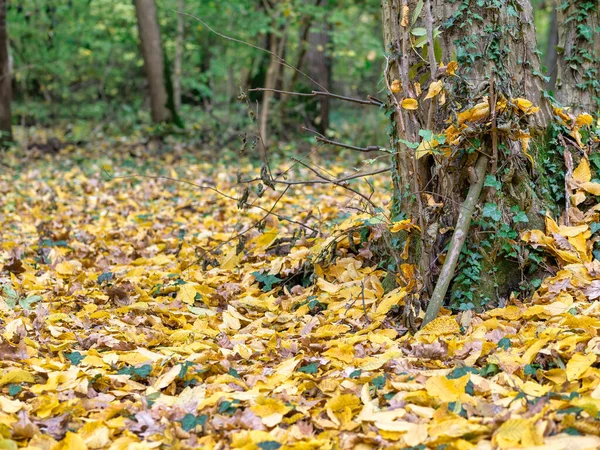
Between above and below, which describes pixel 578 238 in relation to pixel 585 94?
below

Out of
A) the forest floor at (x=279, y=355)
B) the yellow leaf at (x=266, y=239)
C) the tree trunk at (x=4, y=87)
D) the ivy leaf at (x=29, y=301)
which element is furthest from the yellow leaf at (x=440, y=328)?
the tree trunk at (x=4, y=87)

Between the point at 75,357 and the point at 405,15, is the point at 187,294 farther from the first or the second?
the point at 405,15

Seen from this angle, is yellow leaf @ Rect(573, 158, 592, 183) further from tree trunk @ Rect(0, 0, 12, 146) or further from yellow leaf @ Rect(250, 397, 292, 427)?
tree trunk @ Rect(0, 0, 12, 146)

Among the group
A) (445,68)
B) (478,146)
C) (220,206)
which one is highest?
(445,68)

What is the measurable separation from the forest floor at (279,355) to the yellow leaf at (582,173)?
346 mm

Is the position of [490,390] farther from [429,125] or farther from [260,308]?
[260,308]

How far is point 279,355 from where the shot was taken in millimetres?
2857

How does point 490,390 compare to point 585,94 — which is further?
point 585,94

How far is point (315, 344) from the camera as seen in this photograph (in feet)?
9.41

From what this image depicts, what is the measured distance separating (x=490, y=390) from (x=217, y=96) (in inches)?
589

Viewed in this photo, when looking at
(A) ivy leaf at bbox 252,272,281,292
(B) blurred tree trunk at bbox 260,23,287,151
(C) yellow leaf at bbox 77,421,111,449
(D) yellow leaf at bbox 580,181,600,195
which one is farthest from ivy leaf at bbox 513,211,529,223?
(B) blurred tree trunk at bbox 260,23,287,151

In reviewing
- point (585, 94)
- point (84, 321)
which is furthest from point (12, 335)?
point (585, 94)

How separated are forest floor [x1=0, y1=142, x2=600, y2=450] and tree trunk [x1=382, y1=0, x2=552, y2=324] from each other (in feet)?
0.72

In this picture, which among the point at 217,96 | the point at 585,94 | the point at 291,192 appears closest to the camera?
the point at 585,94
